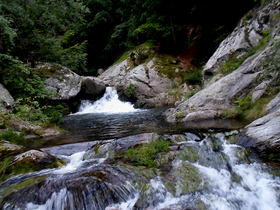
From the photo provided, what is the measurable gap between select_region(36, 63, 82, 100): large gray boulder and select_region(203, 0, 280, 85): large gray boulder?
996 centimetres

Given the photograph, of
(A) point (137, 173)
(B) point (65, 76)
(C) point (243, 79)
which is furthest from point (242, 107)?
(B) point (65, 76)

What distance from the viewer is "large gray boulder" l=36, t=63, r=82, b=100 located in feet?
42.0

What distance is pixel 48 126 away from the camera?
7.76m

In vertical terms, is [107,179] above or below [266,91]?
below

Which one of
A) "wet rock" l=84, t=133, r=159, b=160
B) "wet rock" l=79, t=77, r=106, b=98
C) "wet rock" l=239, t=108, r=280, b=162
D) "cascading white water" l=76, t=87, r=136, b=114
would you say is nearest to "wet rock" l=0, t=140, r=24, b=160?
"wet rock" l=84, t=133, r=159, b=160

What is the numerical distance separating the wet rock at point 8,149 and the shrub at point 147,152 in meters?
3.25

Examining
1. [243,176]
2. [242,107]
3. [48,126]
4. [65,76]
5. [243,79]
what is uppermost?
[65,76]

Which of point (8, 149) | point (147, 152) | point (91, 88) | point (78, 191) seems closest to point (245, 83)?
point (147, 152)

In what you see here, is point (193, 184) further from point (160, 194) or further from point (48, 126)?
point (48, 126)

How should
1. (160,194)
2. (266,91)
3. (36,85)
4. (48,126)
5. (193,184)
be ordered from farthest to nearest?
(36,85)
(48,126)
(266,91)
(193,184)
(160,194)

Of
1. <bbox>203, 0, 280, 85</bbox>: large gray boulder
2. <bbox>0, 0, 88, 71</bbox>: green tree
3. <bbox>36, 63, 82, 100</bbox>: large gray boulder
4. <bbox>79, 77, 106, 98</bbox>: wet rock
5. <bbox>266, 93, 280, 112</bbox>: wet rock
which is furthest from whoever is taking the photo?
<bbox>79, 77, 106, 98</bbox>: wet rock

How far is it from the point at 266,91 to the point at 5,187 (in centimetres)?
824

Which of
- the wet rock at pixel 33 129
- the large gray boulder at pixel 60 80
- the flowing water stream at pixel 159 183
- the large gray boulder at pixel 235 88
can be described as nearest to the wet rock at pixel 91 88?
the large gray boulder at pixel 60 80

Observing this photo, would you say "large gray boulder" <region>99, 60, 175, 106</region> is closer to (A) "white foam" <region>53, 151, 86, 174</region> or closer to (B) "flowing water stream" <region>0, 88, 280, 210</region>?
(A) "white foam" <region>53, 151, 86, 174</region>
